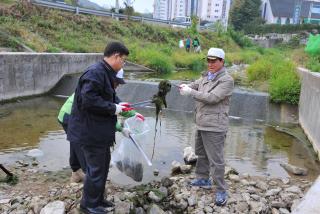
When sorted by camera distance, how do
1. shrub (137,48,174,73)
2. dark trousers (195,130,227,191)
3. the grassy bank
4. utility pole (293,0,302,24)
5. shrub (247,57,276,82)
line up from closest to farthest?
dark trousers (195,130,227,191) < shrub (247,57,276,82) < the grassy bank < shrub (137,48,174,73) < utility pole (293,0,302,24)

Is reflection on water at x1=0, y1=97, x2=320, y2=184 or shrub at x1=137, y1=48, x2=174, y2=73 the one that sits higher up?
shrub at x1=137, y1=48, x2=174, y2=73

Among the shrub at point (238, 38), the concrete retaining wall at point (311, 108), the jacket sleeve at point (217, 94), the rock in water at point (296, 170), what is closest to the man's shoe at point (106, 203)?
the jacket sleeve at point (217, 94)

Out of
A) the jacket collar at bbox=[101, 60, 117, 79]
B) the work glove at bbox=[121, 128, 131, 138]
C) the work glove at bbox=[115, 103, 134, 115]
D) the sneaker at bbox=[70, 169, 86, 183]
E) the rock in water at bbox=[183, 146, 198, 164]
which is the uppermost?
the jacket collar at bbox=[101, 60, 117, 79]

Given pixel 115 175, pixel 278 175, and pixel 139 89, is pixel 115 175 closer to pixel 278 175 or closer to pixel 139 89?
pixel 278 175

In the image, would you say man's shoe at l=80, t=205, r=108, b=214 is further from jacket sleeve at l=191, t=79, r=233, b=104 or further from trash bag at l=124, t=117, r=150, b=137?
jacket sleeve at l=191, t=79, r=233, b=104

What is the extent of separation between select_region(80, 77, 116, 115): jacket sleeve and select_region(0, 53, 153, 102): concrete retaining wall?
25.5 ft

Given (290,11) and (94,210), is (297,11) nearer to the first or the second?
(290,11)

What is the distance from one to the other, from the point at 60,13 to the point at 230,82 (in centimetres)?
2009

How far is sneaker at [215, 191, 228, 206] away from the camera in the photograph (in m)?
4.37

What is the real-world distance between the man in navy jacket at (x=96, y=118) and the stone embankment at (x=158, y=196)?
0.45 metres

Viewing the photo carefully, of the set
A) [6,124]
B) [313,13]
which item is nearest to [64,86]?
[6,124]

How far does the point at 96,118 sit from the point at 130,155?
132 centimetres

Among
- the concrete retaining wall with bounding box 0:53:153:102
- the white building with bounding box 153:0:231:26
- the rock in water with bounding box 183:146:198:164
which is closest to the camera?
the rock in water with bounding box 183:146:198:164

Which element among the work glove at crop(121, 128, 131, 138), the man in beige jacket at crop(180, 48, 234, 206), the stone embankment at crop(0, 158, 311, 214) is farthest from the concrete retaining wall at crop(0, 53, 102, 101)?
the man in beige jacket at crop(180, 48, 234, 206)
